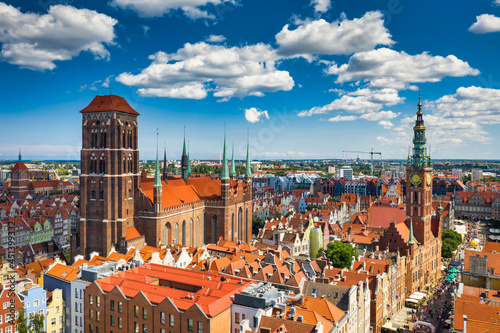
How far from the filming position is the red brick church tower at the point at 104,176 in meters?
73.8

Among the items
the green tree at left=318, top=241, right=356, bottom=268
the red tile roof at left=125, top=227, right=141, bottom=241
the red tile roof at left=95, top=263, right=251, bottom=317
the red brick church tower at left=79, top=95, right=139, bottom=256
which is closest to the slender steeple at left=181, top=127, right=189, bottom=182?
the red tile roof at left=125, top=227, right=141, bottom=241

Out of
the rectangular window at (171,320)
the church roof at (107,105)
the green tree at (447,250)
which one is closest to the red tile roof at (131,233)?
the church roof at (107,105)

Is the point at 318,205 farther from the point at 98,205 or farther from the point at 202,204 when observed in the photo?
the point at 98,205

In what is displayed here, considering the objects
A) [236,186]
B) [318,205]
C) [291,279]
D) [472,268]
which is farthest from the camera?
[318,205]

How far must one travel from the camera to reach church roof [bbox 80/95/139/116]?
74250 mm

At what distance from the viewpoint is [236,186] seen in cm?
10256

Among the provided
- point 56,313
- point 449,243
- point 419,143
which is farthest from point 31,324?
point 449,243

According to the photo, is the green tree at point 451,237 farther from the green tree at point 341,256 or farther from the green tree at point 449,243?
the green tree at point 341,256

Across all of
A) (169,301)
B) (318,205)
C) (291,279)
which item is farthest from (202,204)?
(318,205)

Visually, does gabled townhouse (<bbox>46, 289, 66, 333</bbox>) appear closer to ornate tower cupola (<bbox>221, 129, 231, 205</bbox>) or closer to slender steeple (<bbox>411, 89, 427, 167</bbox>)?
ornate tower cupola (<bbox>221, 129, 231, 205</bbox>)

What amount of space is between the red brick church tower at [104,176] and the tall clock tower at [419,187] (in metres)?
60.5

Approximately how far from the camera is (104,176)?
73938 mm

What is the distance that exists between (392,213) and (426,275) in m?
19.2

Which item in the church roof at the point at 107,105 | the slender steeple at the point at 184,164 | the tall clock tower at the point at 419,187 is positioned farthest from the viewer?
the slender steeple at the point at 184,164
